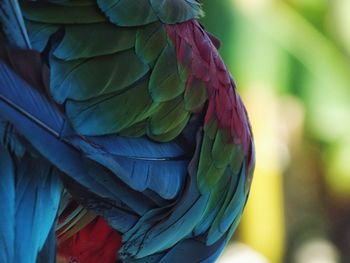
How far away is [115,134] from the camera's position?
3.34ft

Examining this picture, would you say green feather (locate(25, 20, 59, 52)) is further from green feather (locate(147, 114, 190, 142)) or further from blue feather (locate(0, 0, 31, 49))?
green feather (locate(147, 114, 190, 142))

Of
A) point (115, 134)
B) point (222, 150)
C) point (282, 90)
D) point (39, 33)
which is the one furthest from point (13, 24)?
point (282, 90)

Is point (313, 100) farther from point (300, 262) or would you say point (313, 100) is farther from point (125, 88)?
point (125, 88)

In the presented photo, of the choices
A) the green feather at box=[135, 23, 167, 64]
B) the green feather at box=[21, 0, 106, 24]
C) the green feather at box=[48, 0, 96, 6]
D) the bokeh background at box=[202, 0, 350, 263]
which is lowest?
A: the bokeh background at box=[202, 0, 350, 263]

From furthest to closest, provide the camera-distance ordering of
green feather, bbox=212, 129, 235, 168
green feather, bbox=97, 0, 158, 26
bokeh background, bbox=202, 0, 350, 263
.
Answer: bokeh background, bbox=202, 0, 350, 263 < green feather, bbox=212, 129, 235, 168 < green feather, bbox=97, 0, 158, 26

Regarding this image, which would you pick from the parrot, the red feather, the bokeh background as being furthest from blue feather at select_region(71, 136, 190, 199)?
the bokeh background

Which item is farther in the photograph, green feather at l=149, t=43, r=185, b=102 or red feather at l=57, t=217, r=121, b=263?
red feather at l=57, t=217, r=121, b=263

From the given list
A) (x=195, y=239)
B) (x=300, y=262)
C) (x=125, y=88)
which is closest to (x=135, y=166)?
(x=125, y=88)

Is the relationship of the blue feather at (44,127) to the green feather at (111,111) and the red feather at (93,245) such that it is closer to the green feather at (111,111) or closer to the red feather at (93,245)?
the green feather at (111,111)

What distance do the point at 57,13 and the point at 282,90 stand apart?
1.16m

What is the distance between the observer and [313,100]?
219cm

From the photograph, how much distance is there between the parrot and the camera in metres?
0.95

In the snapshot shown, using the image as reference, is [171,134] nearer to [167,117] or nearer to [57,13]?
[167,117]

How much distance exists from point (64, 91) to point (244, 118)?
1.03 feet
